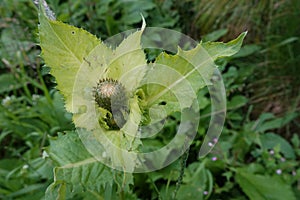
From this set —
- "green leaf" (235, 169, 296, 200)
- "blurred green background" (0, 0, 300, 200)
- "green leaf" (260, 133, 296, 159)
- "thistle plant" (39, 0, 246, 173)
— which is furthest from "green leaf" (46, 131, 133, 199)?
"green leaf" (260, 133, 296, 159)

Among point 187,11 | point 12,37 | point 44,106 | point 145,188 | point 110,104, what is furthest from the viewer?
point 187,11

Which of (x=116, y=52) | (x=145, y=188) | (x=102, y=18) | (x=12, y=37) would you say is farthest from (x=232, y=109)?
(x=116, y=52)

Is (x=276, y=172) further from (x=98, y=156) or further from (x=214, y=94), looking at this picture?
(x=98, y=156)

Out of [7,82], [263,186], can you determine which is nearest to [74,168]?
[263,186]

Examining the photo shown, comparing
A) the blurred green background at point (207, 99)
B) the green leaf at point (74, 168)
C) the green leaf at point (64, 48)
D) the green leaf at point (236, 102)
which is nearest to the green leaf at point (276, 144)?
the blurred green background at point (207, 99)

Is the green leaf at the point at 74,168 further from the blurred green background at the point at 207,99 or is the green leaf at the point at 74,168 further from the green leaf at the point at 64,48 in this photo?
the blurred green background at the point at 207,99

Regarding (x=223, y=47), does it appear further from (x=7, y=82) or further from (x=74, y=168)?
(x=7, y=82)

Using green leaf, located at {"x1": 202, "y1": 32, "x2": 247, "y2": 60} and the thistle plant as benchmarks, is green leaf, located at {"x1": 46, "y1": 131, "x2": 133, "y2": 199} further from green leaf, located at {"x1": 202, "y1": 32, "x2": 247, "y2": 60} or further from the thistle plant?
green leaf, located at {"x1": 202, "y1": 32, "x2": 247, "y2": 60}
